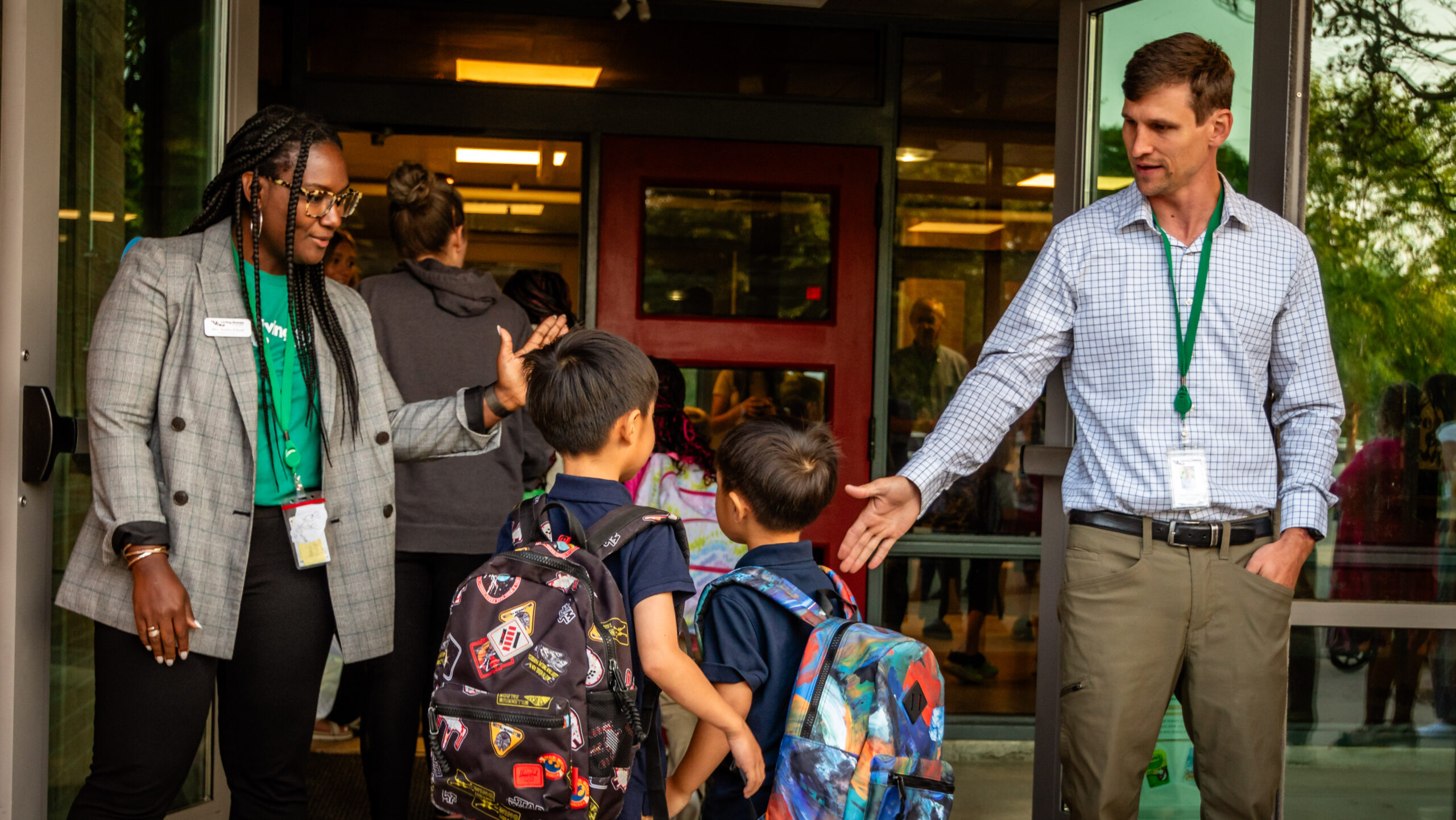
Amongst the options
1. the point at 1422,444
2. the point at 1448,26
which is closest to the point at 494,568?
the point at 1422,444

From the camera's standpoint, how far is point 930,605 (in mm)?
4805

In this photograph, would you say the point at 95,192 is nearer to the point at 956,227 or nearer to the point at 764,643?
the point at 764,643

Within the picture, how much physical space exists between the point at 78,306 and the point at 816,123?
2.75 meters

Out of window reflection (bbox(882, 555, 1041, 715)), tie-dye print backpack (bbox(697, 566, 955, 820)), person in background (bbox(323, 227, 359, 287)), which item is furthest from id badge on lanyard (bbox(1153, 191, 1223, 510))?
person in background (bbox(323, 227, 359, 287))

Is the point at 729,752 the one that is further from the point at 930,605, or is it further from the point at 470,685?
the point at 930,605

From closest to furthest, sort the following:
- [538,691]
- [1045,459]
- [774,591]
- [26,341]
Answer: [538,691] < [774,591] < [26,341] < [1045,459]

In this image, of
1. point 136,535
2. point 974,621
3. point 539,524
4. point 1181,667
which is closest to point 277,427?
point 136,535

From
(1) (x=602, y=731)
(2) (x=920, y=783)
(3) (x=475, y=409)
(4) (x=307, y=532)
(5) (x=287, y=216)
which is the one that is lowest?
(2) (x=920, y=783)

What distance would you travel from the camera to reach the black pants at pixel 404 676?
296cm

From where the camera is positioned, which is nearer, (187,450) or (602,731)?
(602,731)

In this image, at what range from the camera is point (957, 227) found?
4.75 meters

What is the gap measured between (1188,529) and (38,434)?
2156 millimetres

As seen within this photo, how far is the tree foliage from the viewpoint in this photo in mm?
2834

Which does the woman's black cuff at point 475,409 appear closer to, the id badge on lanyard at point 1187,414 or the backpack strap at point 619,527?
the backpack strap at point 619,527
